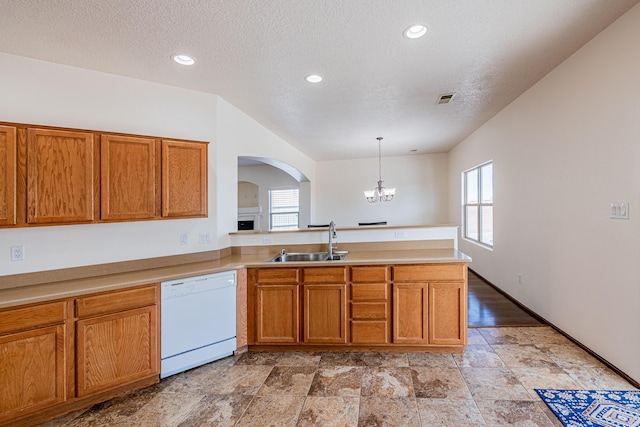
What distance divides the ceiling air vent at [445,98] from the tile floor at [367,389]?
270 centimetres

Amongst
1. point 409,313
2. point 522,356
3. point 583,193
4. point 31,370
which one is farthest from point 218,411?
point 583,193

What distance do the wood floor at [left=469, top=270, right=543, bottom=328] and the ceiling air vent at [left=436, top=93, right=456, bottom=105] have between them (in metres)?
2.61

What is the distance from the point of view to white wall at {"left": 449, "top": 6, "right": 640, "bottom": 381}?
2.18 meters

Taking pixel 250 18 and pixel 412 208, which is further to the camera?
pixel 412 208

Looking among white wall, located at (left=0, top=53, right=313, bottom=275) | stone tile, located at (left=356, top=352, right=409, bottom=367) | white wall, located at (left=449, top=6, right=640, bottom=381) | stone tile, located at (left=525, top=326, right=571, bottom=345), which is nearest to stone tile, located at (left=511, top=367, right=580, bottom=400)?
white wall, located at (left=449, top=6, right=640, bottom=381)

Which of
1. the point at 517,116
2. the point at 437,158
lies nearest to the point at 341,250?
the point at 517,116

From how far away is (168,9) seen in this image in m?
1.87

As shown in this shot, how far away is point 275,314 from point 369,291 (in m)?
0.92

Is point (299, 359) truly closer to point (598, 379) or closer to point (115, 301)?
point (115, 301)

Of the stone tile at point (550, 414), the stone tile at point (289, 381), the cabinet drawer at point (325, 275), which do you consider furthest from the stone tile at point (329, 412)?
the stone tile at point (550, 414)

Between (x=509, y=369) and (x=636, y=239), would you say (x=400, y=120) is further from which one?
(x=509, y=369)

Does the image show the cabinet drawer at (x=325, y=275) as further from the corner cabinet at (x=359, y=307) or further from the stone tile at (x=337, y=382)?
the stone tile at (x=337, y=382)

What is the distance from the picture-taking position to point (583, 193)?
8.73 ft

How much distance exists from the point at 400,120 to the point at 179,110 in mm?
2983
